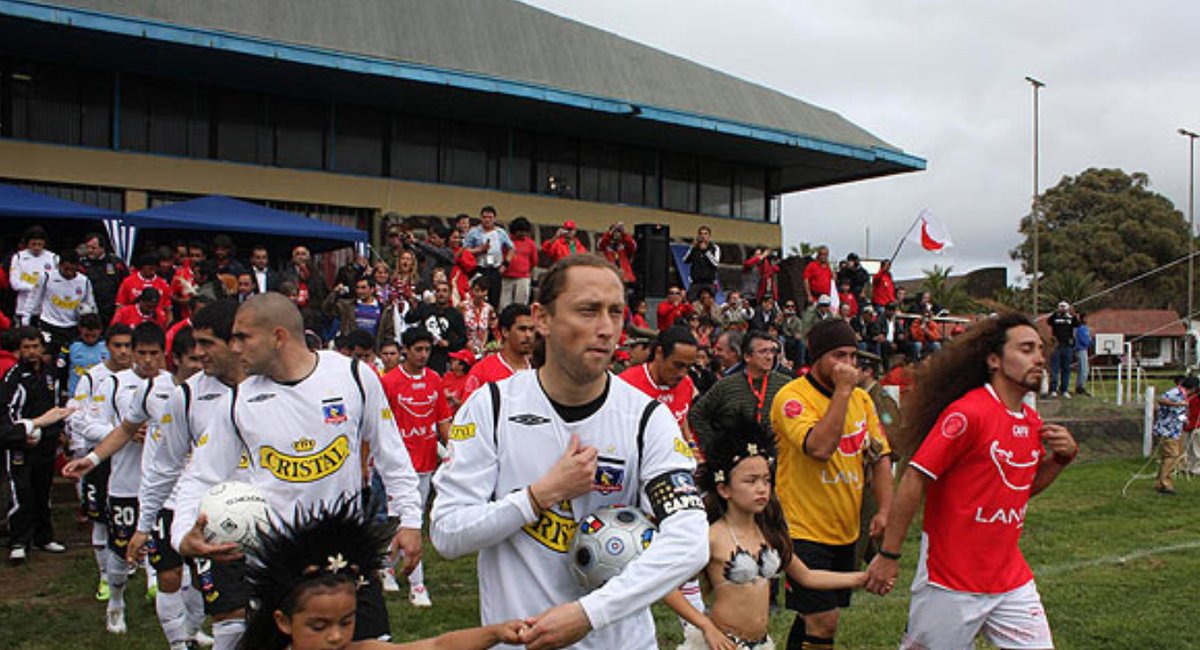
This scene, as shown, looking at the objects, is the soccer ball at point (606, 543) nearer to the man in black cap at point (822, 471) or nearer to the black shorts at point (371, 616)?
the black shorts at point (371, 616)

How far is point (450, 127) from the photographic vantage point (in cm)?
2623

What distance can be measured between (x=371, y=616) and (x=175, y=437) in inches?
77.9

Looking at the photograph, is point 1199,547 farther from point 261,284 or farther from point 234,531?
point 261,284

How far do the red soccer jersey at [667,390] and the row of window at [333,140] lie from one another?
55.3ft

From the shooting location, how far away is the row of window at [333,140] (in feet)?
67.8

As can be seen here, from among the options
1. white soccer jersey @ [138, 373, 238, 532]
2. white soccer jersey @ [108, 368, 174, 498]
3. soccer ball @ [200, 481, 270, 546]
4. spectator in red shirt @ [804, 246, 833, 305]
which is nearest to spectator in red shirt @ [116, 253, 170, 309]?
white soccer jersey @ [108, 368, 174, 498]

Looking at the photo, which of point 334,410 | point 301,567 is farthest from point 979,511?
point 301,567

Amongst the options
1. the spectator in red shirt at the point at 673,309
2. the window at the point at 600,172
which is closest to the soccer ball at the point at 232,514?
the spectator in red shirt at the point at 673,309

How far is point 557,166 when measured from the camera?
92.4ft

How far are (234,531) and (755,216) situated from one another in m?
30.6

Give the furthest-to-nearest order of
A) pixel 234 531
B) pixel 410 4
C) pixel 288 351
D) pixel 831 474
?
1. pixel 410 4
2. pixel 831 474
3. pixel 288 351
4. pixel 234 531

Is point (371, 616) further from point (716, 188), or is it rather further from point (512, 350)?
point (716, 188)

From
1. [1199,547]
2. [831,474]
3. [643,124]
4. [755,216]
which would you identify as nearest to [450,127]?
[643,124]

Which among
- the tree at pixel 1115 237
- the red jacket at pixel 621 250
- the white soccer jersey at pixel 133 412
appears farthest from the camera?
the tree at pixel 1115 237
